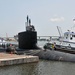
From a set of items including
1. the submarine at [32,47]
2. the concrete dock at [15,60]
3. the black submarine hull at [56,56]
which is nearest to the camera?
the concrete dock at [15,60]

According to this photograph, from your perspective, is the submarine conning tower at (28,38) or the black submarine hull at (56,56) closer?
the black submarine hull at (56,56)

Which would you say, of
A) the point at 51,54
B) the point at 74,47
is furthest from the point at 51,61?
the point at 74,47

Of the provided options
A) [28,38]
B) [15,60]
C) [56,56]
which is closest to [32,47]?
[28,38]

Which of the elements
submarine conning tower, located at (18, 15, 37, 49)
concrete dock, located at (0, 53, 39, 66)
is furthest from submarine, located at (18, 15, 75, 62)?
concrete dock, located at (0, 53, 39, 66)

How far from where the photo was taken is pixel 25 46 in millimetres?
28922

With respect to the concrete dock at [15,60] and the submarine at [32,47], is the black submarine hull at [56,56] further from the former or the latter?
the concrete dock at [15,60]

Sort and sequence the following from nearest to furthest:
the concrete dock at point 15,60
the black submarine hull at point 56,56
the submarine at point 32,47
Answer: the concrete dock at point 15,60, the black submarine hull at point 56,56, the submarine at point 32,47

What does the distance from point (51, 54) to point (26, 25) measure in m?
5.48

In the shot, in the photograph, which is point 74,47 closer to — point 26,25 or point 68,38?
point 68,38

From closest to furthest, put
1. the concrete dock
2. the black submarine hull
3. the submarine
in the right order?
the concrete dock, the black submarine hull, the submarine

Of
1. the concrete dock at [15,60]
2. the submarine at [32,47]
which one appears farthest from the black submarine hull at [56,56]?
the concrete dock at [15,60]

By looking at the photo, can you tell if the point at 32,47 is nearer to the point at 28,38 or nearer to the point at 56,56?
the point at 28,38

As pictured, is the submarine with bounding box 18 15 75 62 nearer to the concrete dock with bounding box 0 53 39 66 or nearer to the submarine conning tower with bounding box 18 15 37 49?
the submarine conning tower with bounding box 18 15 37 49

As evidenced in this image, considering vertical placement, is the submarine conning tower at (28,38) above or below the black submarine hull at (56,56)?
above
